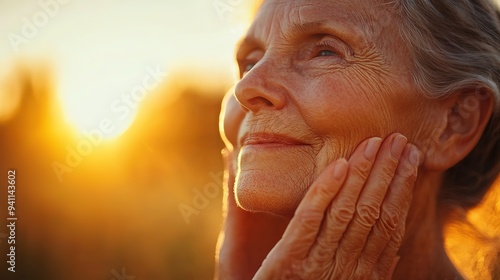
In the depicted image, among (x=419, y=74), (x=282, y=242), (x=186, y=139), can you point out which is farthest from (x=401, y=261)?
(x=186, y=139)

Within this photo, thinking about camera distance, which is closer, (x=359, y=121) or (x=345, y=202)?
(x=345, y=202)

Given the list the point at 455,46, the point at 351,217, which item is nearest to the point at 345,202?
the point at 351,217

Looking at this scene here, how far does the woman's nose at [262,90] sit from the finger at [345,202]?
44cm

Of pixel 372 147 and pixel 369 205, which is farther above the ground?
pixel 372 147

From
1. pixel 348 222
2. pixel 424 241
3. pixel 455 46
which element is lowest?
pixel 424 241

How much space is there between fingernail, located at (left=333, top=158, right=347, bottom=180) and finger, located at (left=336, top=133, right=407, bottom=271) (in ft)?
0.47

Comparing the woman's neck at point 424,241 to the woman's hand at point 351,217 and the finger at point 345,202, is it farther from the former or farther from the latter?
the finger at point 345,202

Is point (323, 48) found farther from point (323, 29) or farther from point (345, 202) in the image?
point (345, 202)

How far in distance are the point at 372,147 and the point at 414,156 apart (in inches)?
9.4

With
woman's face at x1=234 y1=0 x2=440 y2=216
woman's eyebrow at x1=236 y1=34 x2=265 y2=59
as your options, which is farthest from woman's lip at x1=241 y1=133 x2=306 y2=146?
woman's eyebrow at x1=236 y1=34 x2=265 y2=59

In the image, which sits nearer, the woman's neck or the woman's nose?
the woman's nose

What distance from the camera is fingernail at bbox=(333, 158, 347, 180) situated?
2.65m

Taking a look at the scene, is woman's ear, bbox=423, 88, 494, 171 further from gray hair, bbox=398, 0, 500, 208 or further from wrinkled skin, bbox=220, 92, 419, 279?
wrinkled skin, bbox=220, 92, 419, 279

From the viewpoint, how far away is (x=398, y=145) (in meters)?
2.76
